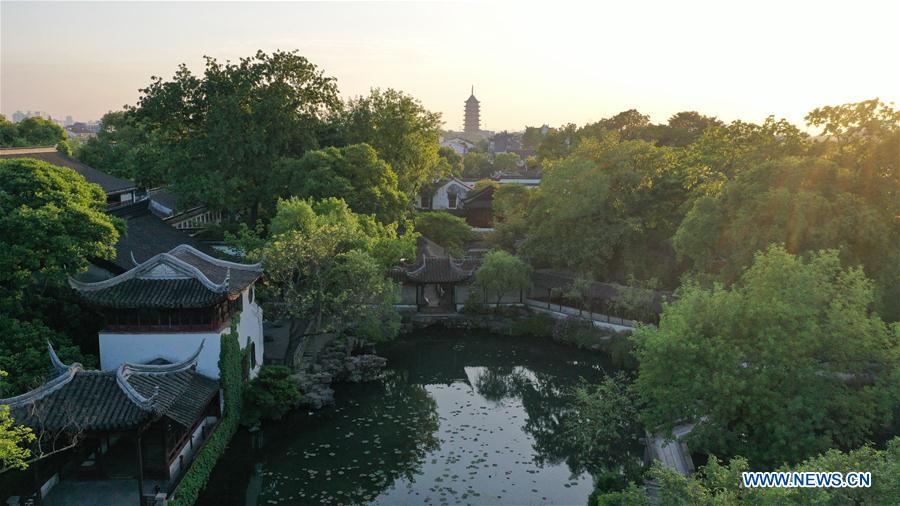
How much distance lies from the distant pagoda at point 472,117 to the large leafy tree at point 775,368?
6429 inches

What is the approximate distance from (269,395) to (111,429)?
6.11 metres

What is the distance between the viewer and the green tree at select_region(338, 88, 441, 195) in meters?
37.1

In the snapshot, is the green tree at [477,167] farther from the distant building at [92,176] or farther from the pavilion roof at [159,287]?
the pavilion roof at [159,287]

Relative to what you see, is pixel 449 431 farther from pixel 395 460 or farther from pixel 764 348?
pixel 764 348

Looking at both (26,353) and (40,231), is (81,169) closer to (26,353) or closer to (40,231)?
(40,231)

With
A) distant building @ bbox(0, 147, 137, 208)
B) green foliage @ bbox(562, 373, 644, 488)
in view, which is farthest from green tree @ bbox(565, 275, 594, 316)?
distant building @ bbox(0, 147, 137, 208)

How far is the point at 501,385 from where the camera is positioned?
23.5 metres

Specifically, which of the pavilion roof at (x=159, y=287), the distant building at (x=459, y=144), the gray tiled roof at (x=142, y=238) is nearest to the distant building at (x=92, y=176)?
the gray tiled roof at (x=142, y=238)

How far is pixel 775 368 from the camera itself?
43.7 ft

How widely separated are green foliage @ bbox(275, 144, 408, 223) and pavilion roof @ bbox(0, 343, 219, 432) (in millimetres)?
15212

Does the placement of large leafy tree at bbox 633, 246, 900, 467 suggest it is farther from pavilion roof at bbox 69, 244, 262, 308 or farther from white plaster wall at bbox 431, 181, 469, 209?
white plaster wall at bbox 431, 181, 469, 209

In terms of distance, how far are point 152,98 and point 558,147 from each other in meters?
30.1

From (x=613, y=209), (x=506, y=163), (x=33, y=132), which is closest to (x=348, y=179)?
(x=613, y=209)

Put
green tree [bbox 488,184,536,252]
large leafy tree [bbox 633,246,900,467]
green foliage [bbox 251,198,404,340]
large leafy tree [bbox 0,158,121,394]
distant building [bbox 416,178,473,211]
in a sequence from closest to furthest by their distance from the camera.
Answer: large leafy tree [bbox 633,246,900,467] < large leafy tree [bbox 0,158,121,394] < green foliage [bbox 251,198,404,340] < green tree [bbox 488,184,536,252] < distant building [bbox 416,178,473,211]
